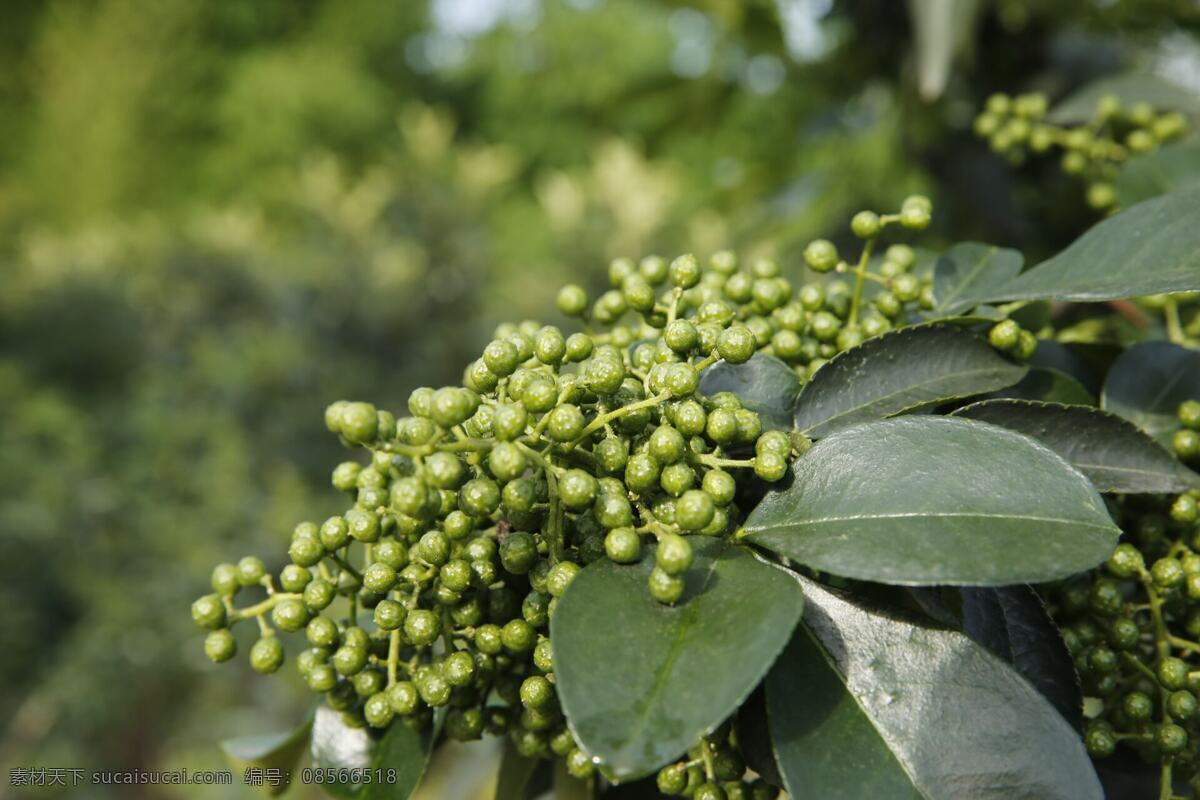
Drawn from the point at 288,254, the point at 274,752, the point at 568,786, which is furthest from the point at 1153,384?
the point at 288,254

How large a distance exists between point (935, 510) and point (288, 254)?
4.87 m

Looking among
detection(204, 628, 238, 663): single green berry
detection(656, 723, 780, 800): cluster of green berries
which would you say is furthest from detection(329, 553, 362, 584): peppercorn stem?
detection(656, 723, 780, 800): cluster of green berries

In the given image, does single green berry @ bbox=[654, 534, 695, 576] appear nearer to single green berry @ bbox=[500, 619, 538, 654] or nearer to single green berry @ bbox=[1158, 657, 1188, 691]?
single green berry @ bbox=[500, 619, 538, 654]

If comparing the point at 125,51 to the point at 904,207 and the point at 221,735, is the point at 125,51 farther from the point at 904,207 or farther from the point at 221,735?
the point at 904,207

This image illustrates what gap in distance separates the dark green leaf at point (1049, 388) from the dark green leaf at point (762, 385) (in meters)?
0.17

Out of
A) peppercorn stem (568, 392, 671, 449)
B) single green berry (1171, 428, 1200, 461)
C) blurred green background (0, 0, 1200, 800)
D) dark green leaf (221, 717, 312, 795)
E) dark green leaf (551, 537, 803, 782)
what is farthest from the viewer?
blurred green background (0, 0, 1200, 800)

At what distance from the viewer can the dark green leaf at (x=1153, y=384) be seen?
0.61m

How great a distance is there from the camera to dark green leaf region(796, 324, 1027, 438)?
54 cm

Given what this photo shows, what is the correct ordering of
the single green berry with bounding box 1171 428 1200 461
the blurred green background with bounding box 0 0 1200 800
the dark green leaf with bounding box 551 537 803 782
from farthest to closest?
the blurred green background with bounding box 0 0 1200 800 < the single green berry with bounding box 1171 428 1200 461 < the dark green leaf with bounding box 551 537 803 782

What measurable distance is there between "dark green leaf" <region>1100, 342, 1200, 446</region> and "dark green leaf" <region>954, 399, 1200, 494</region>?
79mm

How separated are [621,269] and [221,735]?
3.43 meters

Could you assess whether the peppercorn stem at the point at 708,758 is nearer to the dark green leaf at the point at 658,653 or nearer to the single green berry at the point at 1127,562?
the dark green leaf at the point at 658,653

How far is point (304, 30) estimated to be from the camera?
30.2 feet

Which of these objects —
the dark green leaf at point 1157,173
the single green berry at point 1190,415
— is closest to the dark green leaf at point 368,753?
the single green berry at point 1190,415
